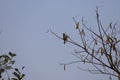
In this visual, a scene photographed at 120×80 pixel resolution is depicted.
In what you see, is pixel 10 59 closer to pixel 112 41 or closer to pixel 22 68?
pixel 22 68

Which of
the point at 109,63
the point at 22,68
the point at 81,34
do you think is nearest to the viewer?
the point at 109,63

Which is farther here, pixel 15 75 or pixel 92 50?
pixel 15 75

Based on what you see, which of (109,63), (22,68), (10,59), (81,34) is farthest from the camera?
(10,59)

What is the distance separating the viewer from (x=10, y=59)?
8.69 metres

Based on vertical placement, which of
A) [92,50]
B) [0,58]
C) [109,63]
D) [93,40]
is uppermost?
[0,58]

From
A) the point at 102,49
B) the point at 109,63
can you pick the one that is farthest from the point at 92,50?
the point at 109,63

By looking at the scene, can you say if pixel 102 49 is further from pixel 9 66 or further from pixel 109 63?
pixel 9 66

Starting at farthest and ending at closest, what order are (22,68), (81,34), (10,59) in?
(10,59) < (22,68) < (81,34)

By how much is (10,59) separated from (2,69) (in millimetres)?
650

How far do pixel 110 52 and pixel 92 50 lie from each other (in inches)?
14.7

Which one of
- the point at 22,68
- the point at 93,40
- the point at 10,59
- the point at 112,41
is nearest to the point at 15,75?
the point at 22,68

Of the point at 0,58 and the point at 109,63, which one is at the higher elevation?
the point at 0,58

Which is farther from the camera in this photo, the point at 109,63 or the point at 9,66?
the point at 9,66

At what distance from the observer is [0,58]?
27.2 ft
